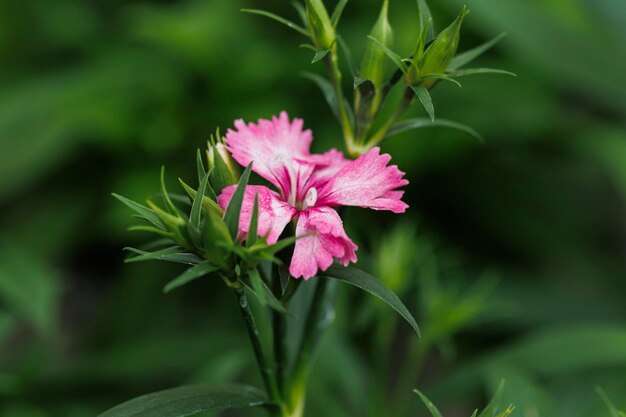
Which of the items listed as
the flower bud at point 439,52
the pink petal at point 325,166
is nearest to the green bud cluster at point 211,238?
the pink petal at point 325,166

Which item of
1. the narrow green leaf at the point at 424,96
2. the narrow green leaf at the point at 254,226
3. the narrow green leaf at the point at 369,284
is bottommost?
the narrow green leaf at the point at 369,284

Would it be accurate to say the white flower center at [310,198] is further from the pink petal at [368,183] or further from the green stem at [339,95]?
the green stem at [339,95]

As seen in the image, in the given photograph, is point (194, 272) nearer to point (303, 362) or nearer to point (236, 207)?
point (236, 207)

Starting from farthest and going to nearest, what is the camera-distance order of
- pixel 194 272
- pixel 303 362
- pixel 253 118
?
pixel 253 118 < pixel 303 362 < pixel 194 272

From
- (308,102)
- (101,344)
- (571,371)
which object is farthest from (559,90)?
(101,344)

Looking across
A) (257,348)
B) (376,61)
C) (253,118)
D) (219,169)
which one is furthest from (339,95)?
(253,118)

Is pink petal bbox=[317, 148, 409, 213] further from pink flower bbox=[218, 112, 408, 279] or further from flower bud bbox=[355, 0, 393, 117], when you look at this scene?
flower bud bbox=[355, 0, 393, 117]
